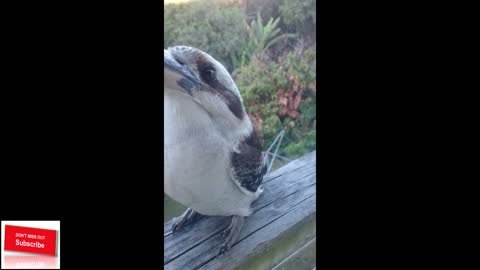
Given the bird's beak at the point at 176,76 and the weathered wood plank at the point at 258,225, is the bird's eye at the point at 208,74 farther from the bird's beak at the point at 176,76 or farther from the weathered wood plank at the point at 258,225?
the weathered wood plank at the point at 258,225

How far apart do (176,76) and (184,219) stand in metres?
0.74

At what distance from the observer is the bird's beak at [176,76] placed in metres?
2.47

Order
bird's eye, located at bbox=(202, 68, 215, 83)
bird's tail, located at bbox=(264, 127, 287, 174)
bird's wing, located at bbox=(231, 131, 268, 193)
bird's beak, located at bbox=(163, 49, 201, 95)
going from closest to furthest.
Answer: bird's beak, located at bbox=(163, 49, 201, 95), bird's eye, located at bbox=(202, 68, 215, 83), bird's wing, located at bbox=(231, 131, 268, 193), bird's tail, located at bbox=(264, 127, 287, 174)

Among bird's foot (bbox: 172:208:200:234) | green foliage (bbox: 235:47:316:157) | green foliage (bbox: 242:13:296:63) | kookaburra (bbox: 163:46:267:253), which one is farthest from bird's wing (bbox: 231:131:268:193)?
green foliage (bbox: 242:13:296:63)

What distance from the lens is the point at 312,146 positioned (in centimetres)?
317

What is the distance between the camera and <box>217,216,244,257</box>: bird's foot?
9.21 feet

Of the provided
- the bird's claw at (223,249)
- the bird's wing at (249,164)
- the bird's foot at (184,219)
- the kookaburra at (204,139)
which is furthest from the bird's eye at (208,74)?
the bird's claw at (223,249)

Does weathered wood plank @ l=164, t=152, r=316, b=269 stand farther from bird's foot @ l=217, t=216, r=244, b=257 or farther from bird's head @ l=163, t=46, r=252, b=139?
bird's head @ l=163, t=46, r=252, b=139

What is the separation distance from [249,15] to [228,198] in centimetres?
90

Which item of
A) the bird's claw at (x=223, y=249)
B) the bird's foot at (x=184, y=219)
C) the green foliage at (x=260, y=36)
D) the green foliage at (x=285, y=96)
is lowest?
the bird's claw at (x=223, y=249)

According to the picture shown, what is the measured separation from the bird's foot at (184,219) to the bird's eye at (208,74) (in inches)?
25.9
